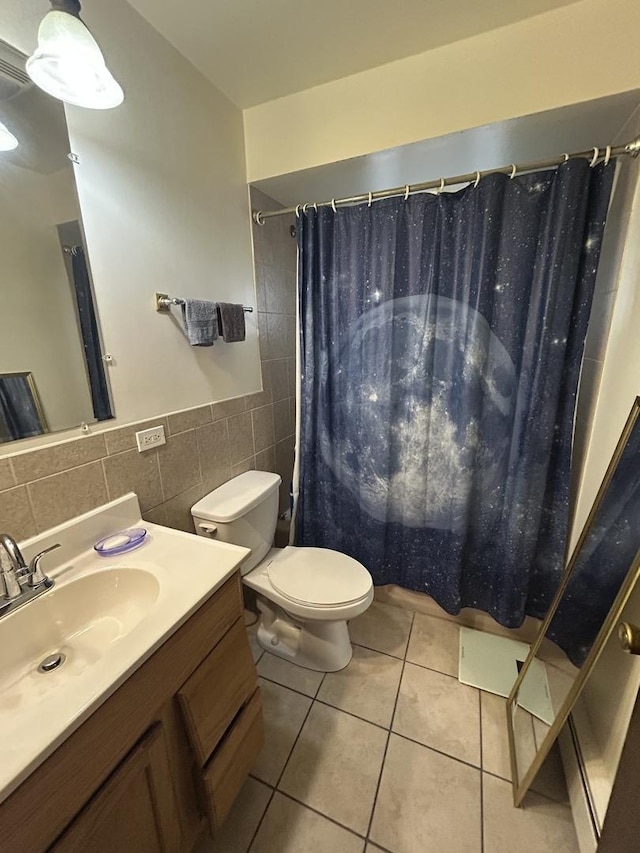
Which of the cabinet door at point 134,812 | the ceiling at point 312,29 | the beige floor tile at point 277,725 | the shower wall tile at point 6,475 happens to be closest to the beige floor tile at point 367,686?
the beige floor tile at point 277,725

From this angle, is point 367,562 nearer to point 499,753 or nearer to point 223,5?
point 499,753

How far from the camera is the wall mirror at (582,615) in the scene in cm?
91

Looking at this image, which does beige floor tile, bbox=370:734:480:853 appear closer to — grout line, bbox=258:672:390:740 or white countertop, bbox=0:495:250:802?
grout line, bbox=258:672:390:740

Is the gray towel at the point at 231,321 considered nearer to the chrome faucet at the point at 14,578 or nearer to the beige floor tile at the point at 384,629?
the chrome faucet at the point at 14,578

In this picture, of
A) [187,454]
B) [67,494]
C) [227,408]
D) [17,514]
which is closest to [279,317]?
[227,408]

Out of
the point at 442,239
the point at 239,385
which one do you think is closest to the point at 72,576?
the point at 239,385

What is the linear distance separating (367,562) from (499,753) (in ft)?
2.81

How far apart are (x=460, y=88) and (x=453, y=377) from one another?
102 centimetres

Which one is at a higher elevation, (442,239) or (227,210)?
(227,210)

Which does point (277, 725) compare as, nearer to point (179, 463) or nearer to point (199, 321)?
point (179, 463)

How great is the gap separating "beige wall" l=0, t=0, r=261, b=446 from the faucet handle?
459 millimetres

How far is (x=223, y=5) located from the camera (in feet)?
3.56

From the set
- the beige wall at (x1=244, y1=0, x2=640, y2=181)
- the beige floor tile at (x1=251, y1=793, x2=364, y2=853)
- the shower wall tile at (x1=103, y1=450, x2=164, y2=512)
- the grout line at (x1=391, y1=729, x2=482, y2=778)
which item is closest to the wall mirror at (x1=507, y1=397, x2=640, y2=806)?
the grout line at (x1=391, y1=729, x2=482, y2=778)

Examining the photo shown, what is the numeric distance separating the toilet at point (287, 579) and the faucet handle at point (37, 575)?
54cm
